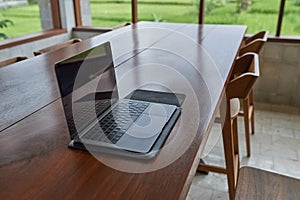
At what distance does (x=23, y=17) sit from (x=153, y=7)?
5.05ft

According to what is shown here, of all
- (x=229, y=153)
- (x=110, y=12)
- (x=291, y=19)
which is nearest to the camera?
(x=229, y=153)

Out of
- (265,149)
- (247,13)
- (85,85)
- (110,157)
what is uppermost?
(247,13)

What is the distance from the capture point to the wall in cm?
298

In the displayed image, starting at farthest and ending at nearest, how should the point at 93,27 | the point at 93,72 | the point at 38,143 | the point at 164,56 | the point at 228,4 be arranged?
1. the point at 93,27
2. the point at 228,4
3. the point at 164,56
4. the point at 93,72
5. the point at 38,143

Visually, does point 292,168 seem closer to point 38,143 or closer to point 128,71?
point 128,71

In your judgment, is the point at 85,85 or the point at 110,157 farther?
the point at 85,85

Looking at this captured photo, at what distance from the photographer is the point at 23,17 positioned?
3.41 m

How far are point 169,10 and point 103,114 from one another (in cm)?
276

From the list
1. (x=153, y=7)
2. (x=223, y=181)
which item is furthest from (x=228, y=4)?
(x=223, y=181)

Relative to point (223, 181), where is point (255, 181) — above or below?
above

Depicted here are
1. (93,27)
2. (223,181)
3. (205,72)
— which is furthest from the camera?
Result: (93,27)

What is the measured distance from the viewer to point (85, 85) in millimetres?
1025

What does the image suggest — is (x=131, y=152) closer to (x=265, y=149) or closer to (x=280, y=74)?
(x=265, y=149)

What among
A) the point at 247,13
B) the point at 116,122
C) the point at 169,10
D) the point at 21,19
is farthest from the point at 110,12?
the point at 116,122
